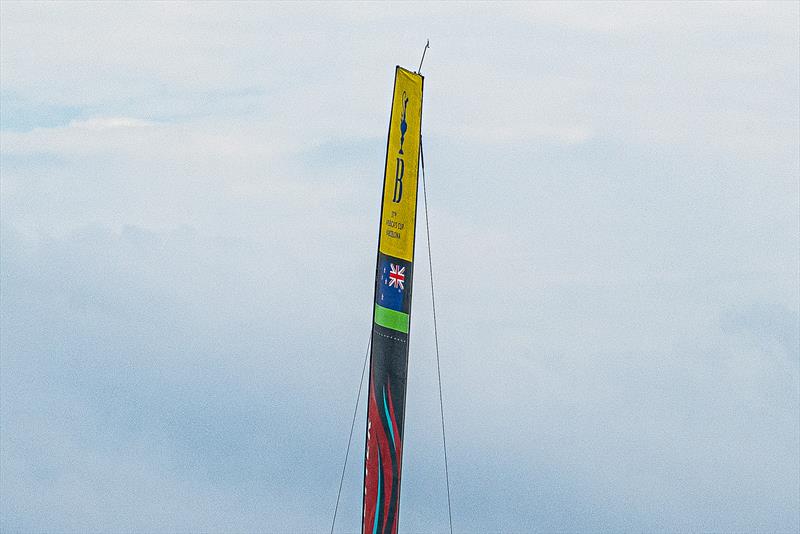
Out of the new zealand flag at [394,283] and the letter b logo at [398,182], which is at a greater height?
the letter b logo at [398,182]

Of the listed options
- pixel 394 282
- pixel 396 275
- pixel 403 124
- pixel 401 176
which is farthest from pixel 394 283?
pixel 403 124

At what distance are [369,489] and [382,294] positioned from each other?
4361 millimetres

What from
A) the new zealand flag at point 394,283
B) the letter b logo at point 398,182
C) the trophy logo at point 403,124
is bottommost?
the new zealand flag at point 394,283

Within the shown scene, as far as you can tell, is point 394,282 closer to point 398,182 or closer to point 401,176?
point 398,182

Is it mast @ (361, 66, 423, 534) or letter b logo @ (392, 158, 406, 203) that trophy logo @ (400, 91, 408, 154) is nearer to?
mast @ (361, 66, 423, 534)

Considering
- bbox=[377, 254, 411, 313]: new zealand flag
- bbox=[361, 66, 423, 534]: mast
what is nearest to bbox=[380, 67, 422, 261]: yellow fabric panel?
bbox=[361, 66, 423, 534]: mast

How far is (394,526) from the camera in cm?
2145

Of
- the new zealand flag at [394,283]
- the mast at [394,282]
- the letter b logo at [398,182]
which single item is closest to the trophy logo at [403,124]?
the mast at [394,282]

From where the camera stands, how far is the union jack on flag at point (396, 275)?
21.2 m

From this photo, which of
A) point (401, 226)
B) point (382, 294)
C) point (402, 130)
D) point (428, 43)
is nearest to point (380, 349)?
point (382, 294)

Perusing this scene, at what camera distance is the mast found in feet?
69.5

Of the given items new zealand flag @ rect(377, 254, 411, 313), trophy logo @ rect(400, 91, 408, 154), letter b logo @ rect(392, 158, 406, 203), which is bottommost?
new zealand flag @ rect(377, 254, 411, 313)

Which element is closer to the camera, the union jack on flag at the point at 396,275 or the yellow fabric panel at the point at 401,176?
the yellow fabric panel at the point at 401,176

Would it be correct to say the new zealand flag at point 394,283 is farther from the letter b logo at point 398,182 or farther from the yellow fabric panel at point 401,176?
the letter b logo at point 398,182
